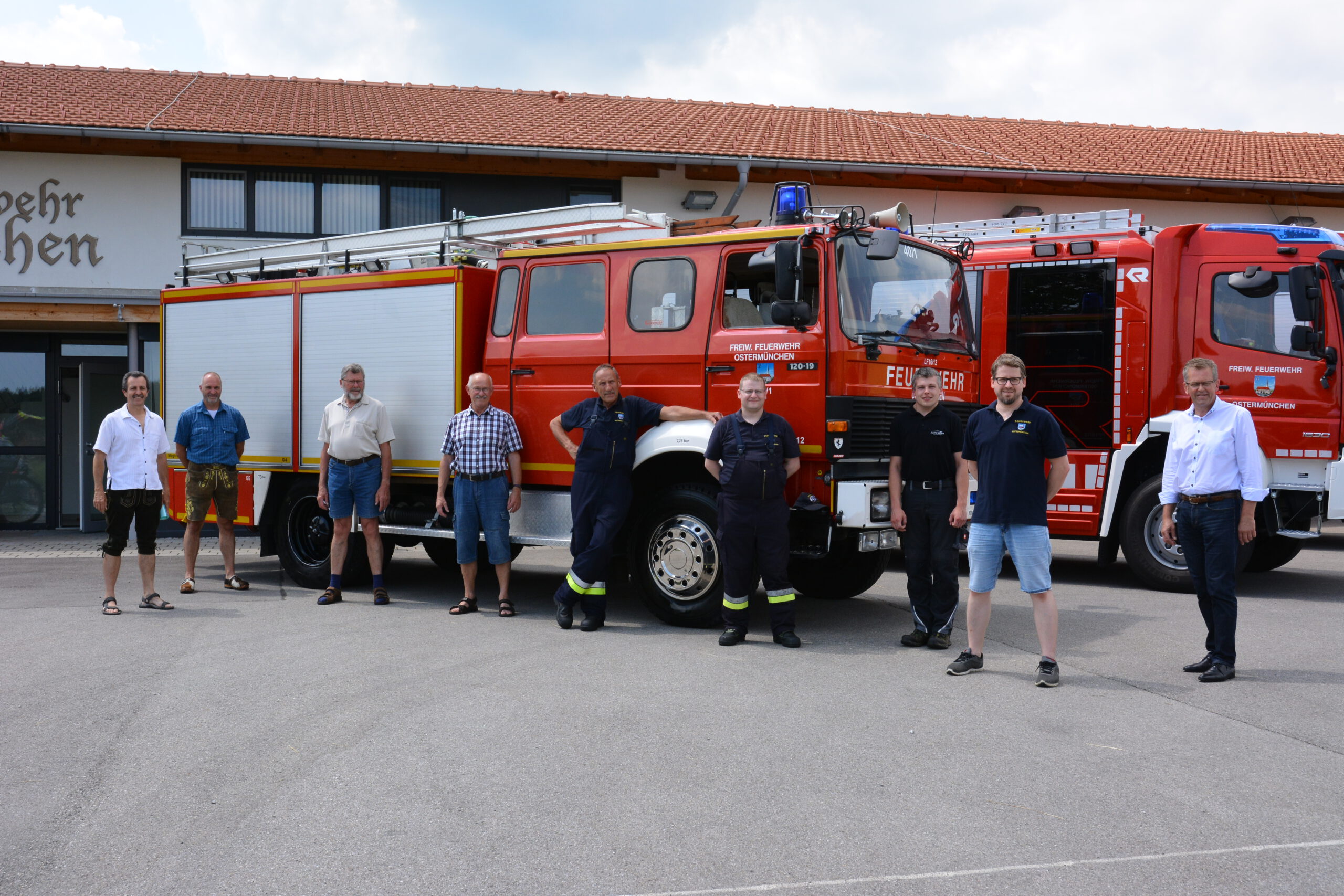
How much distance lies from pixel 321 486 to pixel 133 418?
1451 mm

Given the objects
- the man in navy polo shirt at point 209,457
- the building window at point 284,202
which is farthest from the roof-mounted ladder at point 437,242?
the building window at point 284,202

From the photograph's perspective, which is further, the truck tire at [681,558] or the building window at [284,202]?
the building window at [284,202]

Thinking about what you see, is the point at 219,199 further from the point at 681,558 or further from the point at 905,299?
the point at 905,299

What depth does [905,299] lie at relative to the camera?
25.1 feet

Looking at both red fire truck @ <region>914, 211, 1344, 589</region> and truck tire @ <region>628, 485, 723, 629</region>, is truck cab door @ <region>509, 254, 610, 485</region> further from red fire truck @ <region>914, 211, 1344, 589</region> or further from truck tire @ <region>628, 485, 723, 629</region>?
red fire truck @ <region>914, 211, 1344, 589</region>

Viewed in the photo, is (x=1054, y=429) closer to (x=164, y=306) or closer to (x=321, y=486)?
(x=321, y=486)

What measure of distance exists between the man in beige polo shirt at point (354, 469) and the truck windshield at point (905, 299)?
3761mm

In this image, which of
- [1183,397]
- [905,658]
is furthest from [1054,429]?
[1183,397]

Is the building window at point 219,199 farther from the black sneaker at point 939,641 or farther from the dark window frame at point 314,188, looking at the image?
the black sneaker at point 939,641

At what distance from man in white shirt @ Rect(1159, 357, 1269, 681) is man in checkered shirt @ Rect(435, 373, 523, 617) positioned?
4434 millimetres

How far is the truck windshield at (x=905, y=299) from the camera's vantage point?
287 inches

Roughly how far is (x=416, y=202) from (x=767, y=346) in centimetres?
1065

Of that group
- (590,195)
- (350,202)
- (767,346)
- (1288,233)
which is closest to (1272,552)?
(1288,233)

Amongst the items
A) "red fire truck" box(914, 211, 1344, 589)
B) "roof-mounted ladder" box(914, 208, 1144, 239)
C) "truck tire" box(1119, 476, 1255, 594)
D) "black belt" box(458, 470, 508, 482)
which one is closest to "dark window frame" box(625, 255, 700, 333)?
"black belt" box(458, 470, 508, 482)
